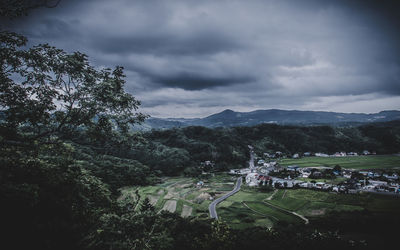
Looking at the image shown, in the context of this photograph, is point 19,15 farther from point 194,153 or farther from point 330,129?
point 330,129

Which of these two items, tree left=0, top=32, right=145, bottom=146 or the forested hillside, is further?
the forested hillside

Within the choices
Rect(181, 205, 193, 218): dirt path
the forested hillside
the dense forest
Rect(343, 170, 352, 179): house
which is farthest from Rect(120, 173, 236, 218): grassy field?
Rect(343, 170, 352, 179): house

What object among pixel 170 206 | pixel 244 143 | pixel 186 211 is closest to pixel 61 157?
pixel 186 211

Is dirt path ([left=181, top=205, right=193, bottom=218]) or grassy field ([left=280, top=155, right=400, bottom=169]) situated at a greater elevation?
grassy field ([left=280, top=155, right=400, bottom=169])

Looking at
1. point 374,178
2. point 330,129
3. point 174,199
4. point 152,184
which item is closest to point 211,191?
point 174,199

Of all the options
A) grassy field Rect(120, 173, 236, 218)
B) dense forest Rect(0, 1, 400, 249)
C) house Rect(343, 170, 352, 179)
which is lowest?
grassy field Rect(120, 173, 236, 218)

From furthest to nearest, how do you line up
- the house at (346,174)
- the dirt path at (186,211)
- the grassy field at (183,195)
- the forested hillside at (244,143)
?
the forested hillside at (244,143) → the house at (346,174) → the grassy field at (183,195) → the dirt path at (186,211)

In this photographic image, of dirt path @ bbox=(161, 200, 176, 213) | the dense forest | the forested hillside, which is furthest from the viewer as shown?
the forested hillside

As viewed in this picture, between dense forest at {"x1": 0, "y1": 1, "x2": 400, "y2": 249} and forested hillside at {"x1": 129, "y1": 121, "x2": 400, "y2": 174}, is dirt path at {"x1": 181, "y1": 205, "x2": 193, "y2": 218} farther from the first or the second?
forested hillside at {"x1": 129, "y1": 121, "x2": 400, "y2": 174}

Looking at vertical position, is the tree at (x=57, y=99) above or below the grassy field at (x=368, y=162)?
above

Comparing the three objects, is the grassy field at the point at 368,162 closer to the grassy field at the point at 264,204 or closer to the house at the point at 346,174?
the house at the point at 346,174

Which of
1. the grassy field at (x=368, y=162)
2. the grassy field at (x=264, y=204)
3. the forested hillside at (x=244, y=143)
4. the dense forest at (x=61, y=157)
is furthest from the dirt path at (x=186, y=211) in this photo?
the grassy field at (x=368, y=162)
